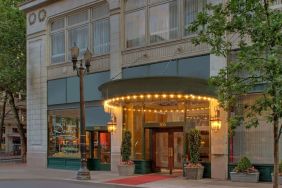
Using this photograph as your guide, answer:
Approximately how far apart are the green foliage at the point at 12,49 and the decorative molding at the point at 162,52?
40.7 ft

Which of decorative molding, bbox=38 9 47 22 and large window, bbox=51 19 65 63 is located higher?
decorative molding, bbox=38 9 47 22

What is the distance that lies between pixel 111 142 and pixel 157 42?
600 centimetres

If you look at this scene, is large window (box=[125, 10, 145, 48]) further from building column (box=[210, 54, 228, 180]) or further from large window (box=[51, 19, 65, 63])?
Result: large window (box=[51, 19, 65, 63])

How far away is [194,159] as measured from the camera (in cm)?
2130

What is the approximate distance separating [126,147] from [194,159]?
397cm

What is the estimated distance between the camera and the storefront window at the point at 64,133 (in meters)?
28.7

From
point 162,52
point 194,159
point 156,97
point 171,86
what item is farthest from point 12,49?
point 194,159

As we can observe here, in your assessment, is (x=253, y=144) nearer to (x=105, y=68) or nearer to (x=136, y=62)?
(x=136, y=62)

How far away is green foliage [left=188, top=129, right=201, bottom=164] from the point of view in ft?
69.6

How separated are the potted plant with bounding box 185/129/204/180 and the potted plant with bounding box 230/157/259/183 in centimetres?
168

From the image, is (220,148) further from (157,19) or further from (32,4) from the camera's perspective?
(32,4)

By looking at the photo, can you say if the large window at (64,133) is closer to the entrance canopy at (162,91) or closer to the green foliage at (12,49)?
the entrance canopy at (162,91)

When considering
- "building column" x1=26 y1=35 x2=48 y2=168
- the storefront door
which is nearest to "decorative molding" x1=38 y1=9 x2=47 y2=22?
"building column" x1=26 y1=35 x2=48 y2=168

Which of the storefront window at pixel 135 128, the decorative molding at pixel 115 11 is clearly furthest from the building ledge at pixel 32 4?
the storefront window at pixel 135 128
